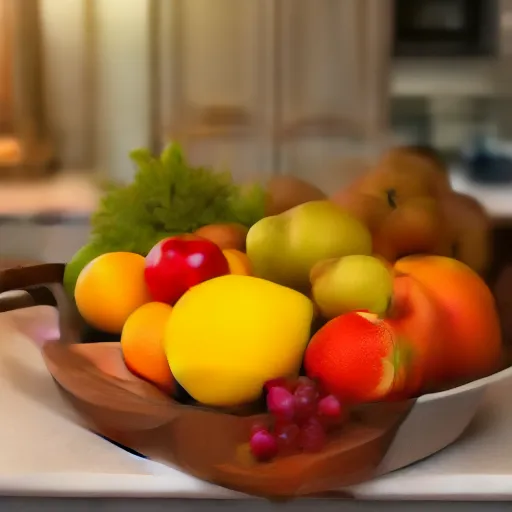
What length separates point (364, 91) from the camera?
0.49 m

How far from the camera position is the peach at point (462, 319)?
1.15 ft

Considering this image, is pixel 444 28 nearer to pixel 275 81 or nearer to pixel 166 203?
pixel 275 81

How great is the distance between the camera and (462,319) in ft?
1.18

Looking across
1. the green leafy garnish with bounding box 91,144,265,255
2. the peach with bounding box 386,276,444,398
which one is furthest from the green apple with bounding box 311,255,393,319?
the green leafy garnish with bounding box 91,144,265,255

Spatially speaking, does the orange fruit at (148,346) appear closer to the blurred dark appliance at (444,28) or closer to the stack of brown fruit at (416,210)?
the stack of brown fruit at (416,210)

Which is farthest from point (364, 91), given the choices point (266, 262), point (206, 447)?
point (206, 447)

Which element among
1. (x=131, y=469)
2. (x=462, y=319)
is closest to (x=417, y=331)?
(x=462, y=319)

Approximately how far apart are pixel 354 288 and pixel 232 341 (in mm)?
72

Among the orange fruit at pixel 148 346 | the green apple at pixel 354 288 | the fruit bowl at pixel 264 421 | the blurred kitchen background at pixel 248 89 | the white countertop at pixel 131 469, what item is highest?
the blurred kitchen background at pixel 248 89

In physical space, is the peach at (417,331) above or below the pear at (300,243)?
below

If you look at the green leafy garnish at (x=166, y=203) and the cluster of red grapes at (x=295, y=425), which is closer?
the cluster of red grapes at (x=295, y=425)

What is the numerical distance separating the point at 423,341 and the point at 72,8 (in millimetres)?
331

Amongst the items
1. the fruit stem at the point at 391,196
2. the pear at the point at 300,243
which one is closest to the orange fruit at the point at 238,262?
the pear at the point at 300,243

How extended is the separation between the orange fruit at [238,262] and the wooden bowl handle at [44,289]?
99 mm
